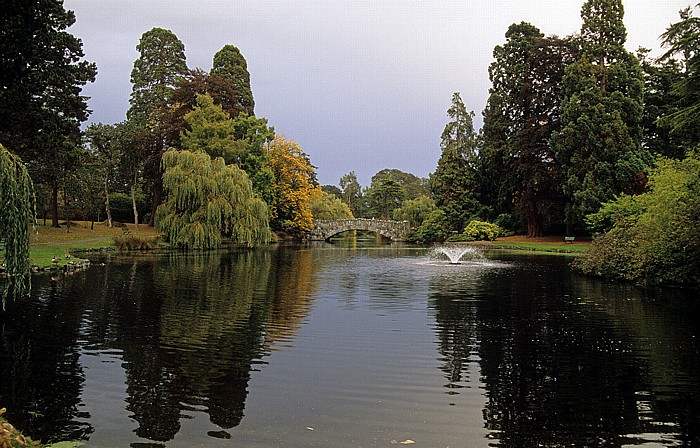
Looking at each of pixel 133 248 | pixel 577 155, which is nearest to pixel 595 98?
pixel 577 155

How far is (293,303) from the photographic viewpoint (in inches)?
598

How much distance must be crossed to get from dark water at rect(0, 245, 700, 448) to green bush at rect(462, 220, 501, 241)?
34.8 meters

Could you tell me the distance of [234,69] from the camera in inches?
2192

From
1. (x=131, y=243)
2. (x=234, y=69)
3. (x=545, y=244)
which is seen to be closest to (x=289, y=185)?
(x=234, y=69)

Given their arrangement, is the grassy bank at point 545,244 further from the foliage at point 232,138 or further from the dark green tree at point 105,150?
the dark green tree at point 105,150

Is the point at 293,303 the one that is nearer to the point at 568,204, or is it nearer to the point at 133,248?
the point at 133,248

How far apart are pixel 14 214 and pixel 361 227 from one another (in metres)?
A: 60.6

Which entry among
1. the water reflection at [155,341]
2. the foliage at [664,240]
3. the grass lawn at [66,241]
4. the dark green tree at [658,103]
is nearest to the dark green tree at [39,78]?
the grass lawn at [66,241]

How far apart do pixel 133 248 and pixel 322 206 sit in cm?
4193

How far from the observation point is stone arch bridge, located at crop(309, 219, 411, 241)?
66.4m

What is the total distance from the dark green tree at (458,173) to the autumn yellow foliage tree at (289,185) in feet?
45.1

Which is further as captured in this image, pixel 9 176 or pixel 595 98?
pixel 595 98

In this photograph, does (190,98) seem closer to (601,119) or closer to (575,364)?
(601,119)

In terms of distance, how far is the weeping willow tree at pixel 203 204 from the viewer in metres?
34.7
